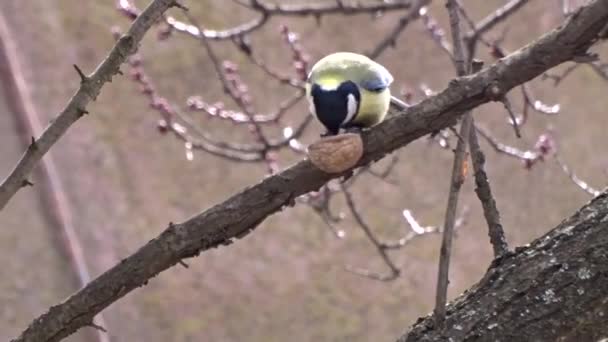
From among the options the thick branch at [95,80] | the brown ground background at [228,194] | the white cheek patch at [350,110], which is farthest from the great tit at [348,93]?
the brown ground background at [228,194]

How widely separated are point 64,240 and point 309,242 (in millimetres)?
1224

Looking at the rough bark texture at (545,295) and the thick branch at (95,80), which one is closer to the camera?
the rough bark texture at (545,295)

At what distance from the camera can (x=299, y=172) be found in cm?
106

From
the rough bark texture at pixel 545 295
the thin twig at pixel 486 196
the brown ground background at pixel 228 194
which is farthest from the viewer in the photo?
the brown ground background at pixel 228 194

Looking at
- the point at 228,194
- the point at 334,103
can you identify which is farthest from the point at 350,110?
the point at 228,194

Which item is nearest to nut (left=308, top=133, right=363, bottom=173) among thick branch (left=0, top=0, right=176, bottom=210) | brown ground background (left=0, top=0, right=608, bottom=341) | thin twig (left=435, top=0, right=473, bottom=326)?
thin twig (left=435, top=0, right=473, bottom=326)

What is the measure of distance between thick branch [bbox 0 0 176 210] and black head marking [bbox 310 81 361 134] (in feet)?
0.87

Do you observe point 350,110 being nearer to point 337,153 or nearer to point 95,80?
point 337,153

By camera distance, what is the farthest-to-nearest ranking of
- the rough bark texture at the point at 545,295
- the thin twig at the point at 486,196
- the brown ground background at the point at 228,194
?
1. the brown ground background at the point at 228,194
2. the thin twig at the point at 486,196
3. the rough bark texture at the point at 545,295

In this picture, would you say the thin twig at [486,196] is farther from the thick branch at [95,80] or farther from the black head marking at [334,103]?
the thick branch at [95,80]

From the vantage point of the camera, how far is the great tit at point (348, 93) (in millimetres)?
1245

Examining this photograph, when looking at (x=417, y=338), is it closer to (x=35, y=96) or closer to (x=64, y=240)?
(x=64, y=240)

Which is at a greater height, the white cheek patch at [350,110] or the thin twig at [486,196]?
the white cheek patch at [350,110]

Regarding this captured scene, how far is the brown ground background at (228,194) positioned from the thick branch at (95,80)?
3068 millimetres
